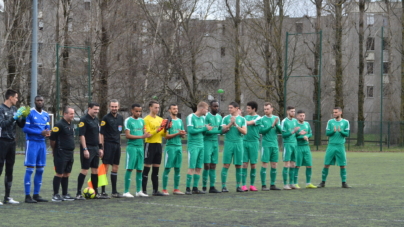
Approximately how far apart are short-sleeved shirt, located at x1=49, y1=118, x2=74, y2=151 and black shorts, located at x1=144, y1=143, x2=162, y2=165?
5.57 ft

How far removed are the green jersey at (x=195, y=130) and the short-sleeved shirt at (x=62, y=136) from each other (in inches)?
103

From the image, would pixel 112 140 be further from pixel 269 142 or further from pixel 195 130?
pixel 269 142

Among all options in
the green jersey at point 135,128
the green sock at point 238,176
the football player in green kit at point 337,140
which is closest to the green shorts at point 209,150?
the green sock at point 238,176

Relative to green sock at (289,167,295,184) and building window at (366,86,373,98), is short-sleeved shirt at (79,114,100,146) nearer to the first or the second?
green sock at (289,167,295,184)

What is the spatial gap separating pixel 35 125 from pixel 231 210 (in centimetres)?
412

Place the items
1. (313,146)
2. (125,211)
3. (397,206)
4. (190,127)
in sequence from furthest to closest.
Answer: (313,146) → (190,127) → (397,206) → (125,211)

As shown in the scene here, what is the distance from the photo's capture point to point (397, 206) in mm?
11758

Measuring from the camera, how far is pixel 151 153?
13.6 meters

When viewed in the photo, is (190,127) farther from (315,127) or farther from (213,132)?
(315,127)

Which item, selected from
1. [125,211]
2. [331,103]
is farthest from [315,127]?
[125,211]

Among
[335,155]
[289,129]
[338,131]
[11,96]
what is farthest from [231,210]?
[338,131]

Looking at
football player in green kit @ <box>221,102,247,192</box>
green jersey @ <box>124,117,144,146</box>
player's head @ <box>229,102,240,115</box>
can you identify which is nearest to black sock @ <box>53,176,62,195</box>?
green jersey @ <box>124,117,144,146</box>

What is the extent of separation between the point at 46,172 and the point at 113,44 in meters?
20.8

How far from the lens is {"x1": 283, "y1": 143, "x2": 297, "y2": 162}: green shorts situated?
1537 centimetres
